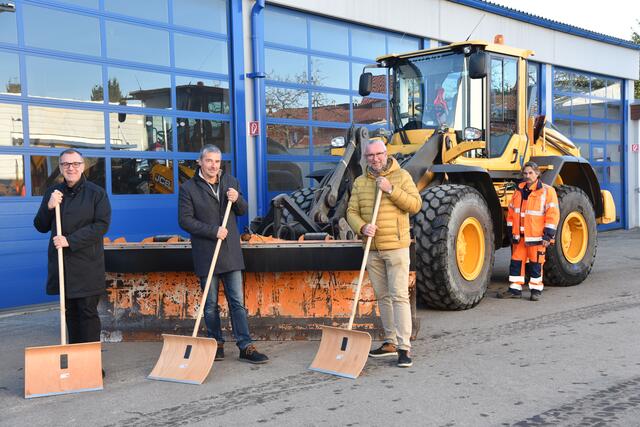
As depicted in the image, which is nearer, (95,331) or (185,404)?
A: (185,404)

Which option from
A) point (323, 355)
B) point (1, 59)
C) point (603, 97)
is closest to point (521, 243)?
point (323, 355)

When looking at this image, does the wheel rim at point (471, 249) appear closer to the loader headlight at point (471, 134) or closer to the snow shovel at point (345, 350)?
the loader headlight at point (471, 134)

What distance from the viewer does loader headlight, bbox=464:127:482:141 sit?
8188 mm

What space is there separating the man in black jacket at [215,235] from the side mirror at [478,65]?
3.40m

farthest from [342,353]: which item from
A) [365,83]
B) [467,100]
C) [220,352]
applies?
[365,83]

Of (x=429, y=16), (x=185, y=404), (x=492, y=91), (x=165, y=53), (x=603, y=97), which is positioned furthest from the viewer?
(x=603, y=97)

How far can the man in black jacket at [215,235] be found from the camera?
5.66 meters

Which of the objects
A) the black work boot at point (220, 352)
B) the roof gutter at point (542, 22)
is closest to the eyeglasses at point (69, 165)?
the black work boot at point (220, 352)

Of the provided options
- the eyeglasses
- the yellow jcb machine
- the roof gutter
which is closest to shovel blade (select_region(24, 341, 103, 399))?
the eyeglasses

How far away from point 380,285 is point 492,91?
12.6ft

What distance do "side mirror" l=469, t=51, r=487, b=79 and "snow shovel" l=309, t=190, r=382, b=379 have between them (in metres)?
2.98

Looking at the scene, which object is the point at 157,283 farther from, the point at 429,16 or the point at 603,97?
the point at 603,97

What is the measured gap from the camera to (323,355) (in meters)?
5.54

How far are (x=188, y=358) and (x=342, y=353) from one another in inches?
46.1
